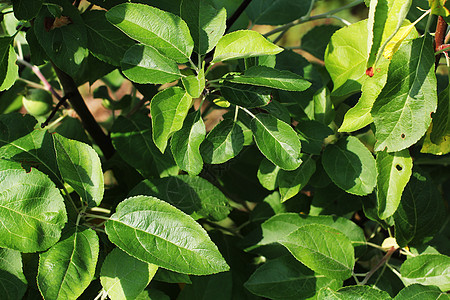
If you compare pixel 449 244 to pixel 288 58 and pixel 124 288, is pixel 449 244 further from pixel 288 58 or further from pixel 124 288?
pixel 124 288

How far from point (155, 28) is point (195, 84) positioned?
10cm

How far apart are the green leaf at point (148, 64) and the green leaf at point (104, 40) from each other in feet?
0.37

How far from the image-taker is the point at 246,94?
67 centimetres

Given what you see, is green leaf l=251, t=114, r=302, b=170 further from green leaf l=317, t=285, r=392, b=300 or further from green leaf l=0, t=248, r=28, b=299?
green leaf l=0, t=248, r=28, b=299

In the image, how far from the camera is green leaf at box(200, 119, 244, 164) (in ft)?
2.27

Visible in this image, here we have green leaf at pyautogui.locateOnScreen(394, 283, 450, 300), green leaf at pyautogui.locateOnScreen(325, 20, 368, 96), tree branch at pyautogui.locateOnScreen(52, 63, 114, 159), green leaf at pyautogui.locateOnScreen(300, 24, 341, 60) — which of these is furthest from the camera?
green leaf at pyautogui.locateOnScreen(300, 24, 341, 60)

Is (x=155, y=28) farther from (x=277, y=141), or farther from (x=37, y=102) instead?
(x=37, y=102)

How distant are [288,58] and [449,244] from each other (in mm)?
522

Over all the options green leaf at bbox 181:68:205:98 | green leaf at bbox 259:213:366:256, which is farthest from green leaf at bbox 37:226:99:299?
green leaf at bbox 259:213:366:256

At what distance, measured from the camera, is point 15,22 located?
1041 mm

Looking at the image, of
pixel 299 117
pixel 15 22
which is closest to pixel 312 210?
pixel 299 117

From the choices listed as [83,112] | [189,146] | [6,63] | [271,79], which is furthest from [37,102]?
[271,79]

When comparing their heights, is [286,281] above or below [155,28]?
below

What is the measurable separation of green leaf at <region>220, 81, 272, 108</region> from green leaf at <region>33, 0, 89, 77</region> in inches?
9.2
